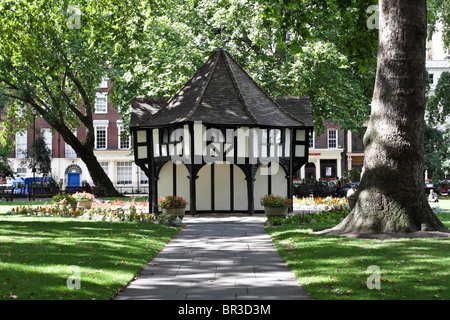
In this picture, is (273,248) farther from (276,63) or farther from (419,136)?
(276,63)

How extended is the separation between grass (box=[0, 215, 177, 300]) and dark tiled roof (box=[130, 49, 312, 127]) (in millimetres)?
6949

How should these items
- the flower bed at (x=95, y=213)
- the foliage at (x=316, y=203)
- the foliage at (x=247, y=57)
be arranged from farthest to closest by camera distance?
the foliage at (x=247, y=57) → the foliage at (x=316, y=203) → the flower bed at (x=95, y=213)

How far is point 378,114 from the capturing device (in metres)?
14.4

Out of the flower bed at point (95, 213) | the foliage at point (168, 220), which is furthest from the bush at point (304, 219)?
the flower bed at point (95, 213)

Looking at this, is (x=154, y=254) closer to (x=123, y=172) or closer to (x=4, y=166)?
(x=4, y=166)

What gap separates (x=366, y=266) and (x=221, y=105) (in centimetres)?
1536

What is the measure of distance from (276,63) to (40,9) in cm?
1667

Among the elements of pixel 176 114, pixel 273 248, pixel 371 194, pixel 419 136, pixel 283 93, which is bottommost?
pixel 273 248

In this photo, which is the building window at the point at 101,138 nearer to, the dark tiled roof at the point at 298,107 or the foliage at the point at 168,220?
the dark tiled roof at the point at 298,107

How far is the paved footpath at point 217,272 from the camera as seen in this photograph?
319 inches

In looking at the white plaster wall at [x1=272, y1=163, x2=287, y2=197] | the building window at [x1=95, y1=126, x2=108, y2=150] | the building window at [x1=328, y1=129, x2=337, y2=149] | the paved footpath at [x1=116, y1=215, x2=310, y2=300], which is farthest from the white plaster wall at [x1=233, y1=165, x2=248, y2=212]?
the building window at [x1=95, y1=126, x2=108, y2=150]

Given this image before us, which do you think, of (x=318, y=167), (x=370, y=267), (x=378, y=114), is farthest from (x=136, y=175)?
(x=370, y=267)

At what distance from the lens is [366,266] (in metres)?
9.91

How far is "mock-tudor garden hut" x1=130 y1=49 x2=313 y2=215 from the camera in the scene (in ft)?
77.2
